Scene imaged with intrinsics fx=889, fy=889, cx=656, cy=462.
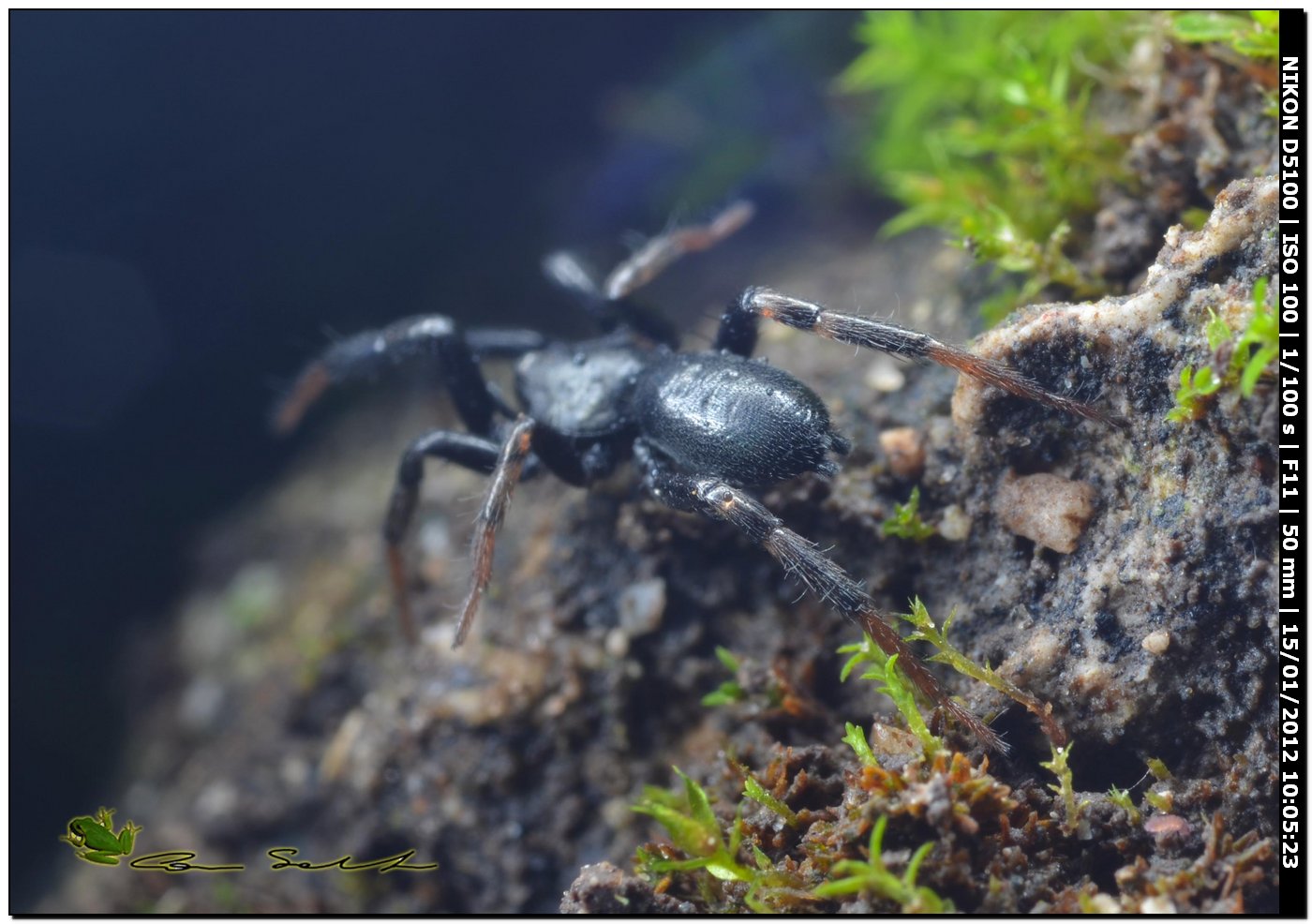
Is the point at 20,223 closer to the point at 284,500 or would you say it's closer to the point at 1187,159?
the point at 284,500

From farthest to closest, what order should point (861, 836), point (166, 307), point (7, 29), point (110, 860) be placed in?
point (166, 307) → point (7, 29) → point (110, 860) → point (861, 836)

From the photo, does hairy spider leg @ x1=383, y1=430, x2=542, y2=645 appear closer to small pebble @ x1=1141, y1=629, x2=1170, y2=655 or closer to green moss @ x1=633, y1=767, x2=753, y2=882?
green moss @ x1=633, y1=767, x2=753, y2=882

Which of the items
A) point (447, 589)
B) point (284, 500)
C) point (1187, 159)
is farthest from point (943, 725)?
point (284, 500)

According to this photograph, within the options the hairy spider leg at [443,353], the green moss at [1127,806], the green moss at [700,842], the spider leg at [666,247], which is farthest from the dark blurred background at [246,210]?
the green moss at [1127,806]

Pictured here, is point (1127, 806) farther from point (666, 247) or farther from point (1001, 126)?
point (666, 247)

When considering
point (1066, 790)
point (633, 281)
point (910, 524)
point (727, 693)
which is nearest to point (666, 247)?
point (633, 281)

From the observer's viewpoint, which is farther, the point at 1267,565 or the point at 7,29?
the point at 7,29

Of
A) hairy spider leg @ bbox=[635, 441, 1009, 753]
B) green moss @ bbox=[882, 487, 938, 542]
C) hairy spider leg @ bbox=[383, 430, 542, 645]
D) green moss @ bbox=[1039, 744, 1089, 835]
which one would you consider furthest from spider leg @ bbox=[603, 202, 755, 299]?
green moss @ bbox=[1039, 744, 1089, 835]
